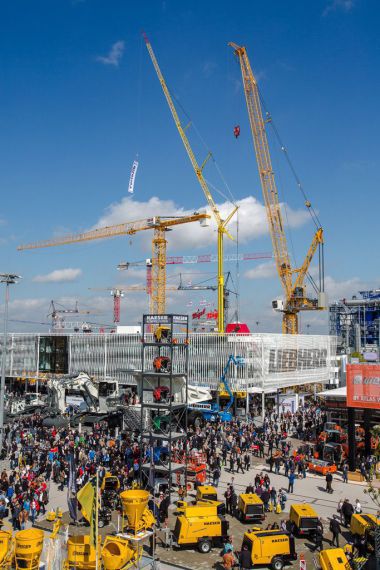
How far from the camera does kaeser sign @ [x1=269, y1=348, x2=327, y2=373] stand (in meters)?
70.4

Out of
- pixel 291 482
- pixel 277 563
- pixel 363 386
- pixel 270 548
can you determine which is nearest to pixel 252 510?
pixel 270 548

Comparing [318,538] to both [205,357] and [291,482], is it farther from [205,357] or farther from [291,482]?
[205,357]

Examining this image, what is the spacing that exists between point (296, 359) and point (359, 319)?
5801cm

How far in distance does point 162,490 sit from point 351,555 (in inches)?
484

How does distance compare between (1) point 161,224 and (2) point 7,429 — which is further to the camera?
(1) point 161,224

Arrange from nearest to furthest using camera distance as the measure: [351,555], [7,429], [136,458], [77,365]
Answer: [351,555] → [136,458] → [7,429] → [77,365]

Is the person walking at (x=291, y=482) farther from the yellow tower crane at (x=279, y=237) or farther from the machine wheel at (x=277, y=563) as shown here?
the yellow tower crane at (x=279, y=237)

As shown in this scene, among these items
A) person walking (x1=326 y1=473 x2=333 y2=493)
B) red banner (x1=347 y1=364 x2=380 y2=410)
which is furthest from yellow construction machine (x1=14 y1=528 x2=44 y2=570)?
red banner (x1=347 y1=364 x2=380 y2=410)

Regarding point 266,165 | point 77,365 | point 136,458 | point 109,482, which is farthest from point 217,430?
point 266,165

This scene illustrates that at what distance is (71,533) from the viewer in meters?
23.5

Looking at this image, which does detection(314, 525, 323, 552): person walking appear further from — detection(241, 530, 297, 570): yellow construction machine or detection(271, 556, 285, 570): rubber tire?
detection(271, 556, 285, 570): rubber tire

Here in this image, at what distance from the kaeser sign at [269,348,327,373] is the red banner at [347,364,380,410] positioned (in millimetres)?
33223

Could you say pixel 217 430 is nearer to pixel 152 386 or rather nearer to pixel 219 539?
pixel 152 386

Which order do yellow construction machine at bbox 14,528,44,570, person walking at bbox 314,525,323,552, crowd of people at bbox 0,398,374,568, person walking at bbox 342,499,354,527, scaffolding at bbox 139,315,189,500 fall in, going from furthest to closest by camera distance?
scaffolding at bbox 139,315,189,500 < crowd of people at bbox 0,398,374,568 < person walking at bbox 342,499,354,527 < person walking at bbox 314,525,323,552 < yellow construction machine at bbox 14,528,44,570
